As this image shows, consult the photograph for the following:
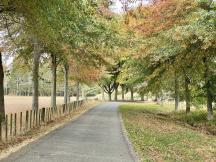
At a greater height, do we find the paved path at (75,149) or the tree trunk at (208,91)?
the tree trunk at (208,91)

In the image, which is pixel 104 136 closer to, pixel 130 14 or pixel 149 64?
pixel 130 14

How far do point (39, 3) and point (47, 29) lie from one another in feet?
5.93

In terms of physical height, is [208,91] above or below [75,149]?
above

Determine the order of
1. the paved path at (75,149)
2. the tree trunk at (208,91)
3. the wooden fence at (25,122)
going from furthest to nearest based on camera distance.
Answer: the tree trunk at (208,91), the wooden fence at (25,122), the paved path at (75,149)

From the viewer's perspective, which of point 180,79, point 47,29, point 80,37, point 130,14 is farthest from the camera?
point 180,79

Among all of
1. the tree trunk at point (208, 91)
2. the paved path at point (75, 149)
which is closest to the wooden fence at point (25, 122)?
the paved path at point (75, 149)

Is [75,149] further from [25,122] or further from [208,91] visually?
[208,91]

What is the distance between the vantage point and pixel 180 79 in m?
40.0

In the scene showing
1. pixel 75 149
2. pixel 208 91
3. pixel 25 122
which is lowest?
pixel 75 149

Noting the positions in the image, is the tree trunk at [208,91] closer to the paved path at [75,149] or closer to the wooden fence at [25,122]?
the wooden fence at [25,122]

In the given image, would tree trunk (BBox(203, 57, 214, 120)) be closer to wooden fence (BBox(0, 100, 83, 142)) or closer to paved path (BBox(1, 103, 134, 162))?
wooden fence (BBox(0, 100, 83, 142))

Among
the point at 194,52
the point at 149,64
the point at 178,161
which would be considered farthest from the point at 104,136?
the point at 149,64

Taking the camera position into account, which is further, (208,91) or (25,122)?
(208,91)

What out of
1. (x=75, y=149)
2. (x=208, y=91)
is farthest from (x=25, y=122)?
(x=208, y=91)
